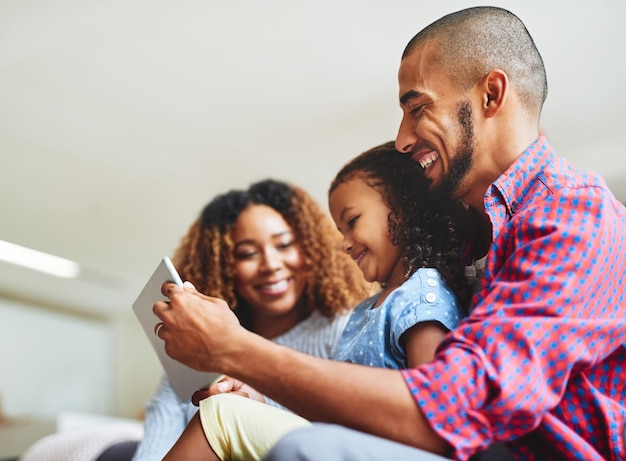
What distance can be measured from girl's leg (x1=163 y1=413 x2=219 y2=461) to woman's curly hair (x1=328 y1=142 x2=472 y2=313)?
31 centimetres

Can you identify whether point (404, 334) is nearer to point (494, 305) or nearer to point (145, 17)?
point (494, 305)

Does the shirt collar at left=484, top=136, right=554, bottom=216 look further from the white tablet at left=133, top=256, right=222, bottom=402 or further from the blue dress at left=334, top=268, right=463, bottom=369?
the white tablet at left=133, top=256, right=222, bottom=402

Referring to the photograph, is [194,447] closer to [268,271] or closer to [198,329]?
[198,329]

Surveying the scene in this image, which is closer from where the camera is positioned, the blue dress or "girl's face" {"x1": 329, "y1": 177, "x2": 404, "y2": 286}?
the blue dress

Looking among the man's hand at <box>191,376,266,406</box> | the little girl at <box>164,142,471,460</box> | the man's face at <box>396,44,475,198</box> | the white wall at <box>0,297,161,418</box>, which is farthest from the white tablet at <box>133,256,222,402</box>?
the white wall at <box>0,297,161,418</box>

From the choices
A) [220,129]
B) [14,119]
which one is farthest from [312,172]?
[14,119]

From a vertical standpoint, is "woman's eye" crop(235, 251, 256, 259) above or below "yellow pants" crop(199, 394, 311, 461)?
above

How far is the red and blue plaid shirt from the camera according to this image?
60cm

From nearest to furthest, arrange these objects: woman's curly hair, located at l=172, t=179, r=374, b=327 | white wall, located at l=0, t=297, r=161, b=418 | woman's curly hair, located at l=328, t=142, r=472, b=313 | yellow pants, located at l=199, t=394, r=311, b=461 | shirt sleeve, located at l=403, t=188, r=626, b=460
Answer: shirt sleeve, located at l=403, t=188, r=626, b=460 < yellow pants, located at l=199, t=394, r=311, b=461 < woman's curly hair, located at l=328, t=142, r=472, b=313 < woman's curly hair, located at l=172, t=179, r=374, b=327 < white wall, located at l=0, t=297, r=161, b=418

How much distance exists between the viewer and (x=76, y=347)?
3670 millimetres

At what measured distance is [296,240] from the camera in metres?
1.21

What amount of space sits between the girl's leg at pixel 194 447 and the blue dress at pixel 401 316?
194 mm

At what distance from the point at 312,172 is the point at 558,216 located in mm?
792

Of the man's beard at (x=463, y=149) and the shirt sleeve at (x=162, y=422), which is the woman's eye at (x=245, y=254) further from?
the man's beard at (x=463, y=149)
